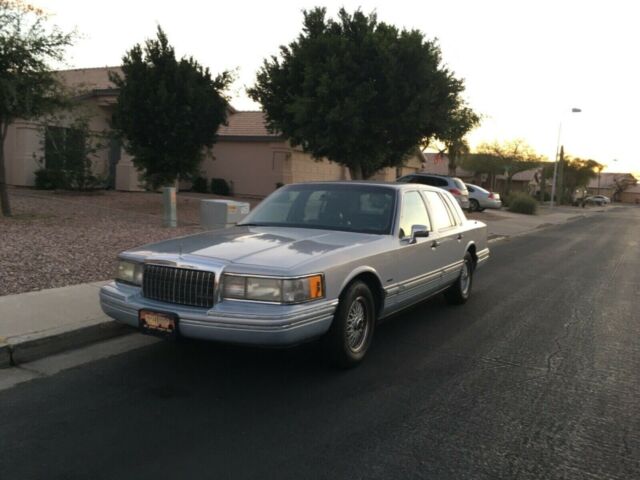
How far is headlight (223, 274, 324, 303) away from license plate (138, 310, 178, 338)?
0.44 m

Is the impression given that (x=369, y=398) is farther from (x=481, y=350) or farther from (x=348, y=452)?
(x=481, y=350)

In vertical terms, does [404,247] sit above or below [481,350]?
above

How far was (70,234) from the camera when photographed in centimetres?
1019

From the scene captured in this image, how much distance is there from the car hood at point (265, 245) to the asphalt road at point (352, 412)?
39.8 inches

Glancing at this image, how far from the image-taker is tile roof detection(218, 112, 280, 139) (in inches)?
1022

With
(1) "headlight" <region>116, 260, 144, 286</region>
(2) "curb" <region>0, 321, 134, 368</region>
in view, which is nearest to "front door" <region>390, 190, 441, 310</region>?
(1) "headlight" <region>116, 260, 144, 286</region>

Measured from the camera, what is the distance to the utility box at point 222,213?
978 centimetres

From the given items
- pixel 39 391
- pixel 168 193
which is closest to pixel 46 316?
pixel 39 391

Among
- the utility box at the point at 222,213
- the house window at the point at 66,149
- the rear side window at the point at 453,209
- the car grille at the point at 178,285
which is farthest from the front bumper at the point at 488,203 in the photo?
the car grille at the point at 178,285

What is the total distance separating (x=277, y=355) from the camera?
512cm

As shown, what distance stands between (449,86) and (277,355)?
12.6 m

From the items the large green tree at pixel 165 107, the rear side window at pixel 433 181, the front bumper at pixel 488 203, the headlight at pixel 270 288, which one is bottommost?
the front bumper at pixel 488 203

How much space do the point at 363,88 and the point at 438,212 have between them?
906 centimetres

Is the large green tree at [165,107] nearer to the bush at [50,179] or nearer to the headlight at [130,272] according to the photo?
the bush at [50,179]
